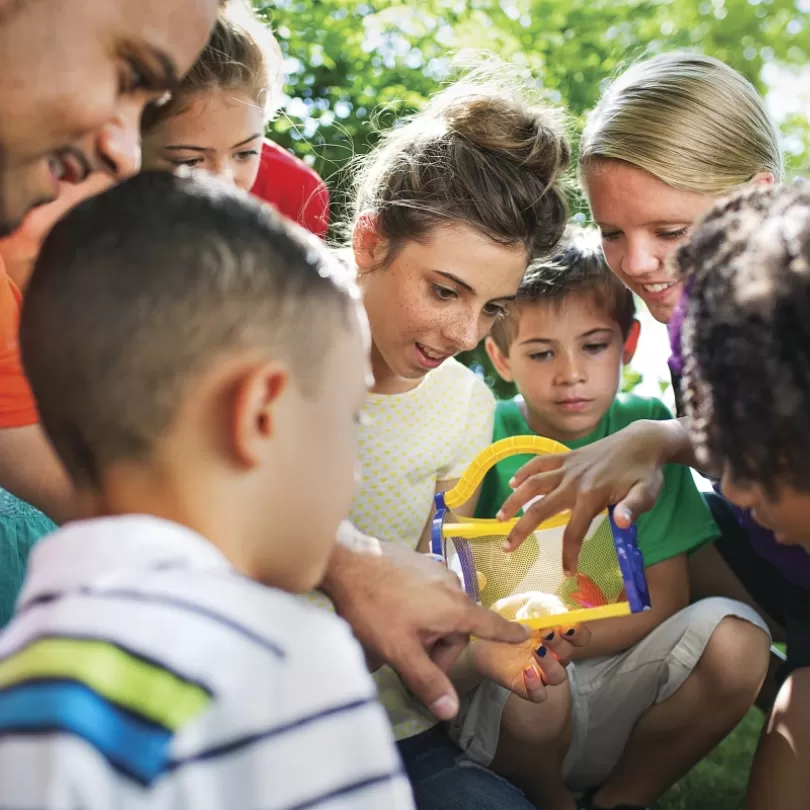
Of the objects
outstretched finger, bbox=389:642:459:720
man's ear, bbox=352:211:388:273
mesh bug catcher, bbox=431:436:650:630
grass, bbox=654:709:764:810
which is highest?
man's ear, bbox=352:211:388:273

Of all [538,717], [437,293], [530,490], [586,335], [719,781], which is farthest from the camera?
[586,335]

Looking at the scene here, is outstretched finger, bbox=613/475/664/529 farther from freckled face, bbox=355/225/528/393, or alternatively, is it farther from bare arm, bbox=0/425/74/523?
bare arm, bbox=0/425/74/523

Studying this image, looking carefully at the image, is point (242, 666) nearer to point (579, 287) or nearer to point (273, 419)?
point (273, 419)

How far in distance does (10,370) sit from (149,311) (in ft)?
3.15

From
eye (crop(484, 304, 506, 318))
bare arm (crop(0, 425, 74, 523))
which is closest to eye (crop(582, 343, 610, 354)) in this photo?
eye (crop(484, 304, 506, 318))

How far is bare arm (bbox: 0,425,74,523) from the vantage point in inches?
75.8

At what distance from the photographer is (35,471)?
1.94 metres

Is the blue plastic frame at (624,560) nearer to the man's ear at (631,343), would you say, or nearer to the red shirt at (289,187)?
the man's ear at (631,343)

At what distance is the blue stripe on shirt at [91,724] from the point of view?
A: 90 cm

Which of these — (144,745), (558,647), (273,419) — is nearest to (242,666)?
(144,745)

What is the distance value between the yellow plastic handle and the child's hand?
0.35 meters

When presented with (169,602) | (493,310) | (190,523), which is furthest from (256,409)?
(493,310)

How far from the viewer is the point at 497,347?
3061mm

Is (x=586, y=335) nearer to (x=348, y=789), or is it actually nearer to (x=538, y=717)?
(x=538, y=717)
